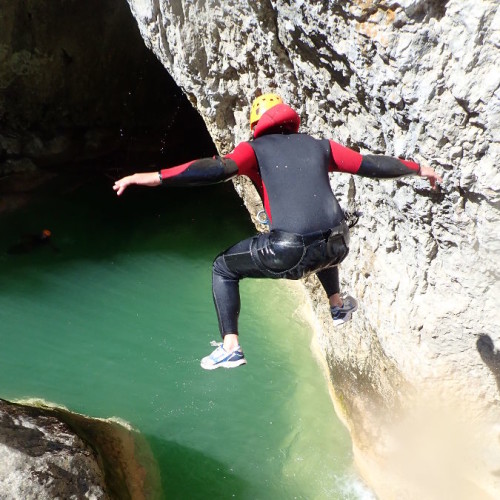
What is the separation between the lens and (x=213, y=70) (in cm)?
521

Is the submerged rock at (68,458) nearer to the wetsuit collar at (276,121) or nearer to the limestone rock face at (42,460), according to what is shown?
the limestone rock face at (42,460)

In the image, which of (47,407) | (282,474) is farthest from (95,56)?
(282,474)

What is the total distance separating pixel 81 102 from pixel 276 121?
27.3 feet

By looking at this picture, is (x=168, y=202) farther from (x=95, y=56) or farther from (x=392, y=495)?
(x=392, y=495)

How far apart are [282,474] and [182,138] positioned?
7.73 meters

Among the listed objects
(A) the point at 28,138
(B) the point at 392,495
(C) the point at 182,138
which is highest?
(A) the point at 28,138

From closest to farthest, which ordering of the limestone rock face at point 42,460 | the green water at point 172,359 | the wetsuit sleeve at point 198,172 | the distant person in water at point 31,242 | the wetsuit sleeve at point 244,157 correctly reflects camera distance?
the wetsuit sleeve at point 198,172, the wetsuit sleeve at point 244,157, the limestone rock face at point 42,460, the green water at point 172,359, the distant person in water at point 31,242

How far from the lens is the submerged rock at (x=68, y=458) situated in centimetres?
457

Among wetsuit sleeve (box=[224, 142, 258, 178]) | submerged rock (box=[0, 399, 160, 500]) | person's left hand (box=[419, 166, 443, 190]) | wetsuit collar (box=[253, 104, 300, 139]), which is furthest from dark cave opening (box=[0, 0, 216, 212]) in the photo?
person's left hand (box=[419, 166, 443, 190])

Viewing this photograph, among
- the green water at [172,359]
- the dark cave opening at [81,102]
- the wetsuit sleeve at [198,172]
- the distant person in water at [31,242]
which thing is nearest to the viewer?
the wetsuit sleeve at [198,172]

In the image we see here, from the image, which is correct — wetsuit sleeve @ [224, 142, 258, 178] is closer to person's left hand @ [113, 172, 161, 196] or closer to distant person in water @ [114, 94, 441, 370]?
distant person in water @ [114, 94, 441, 370]

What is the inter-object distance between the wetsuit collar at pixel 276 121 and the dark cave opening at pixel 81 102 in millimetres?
7182

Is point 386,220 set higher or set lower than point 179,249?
higher

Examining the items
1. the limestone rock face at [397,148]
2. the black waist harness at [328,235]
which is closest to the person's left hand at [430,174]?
the limestone rock face at [397,148]
